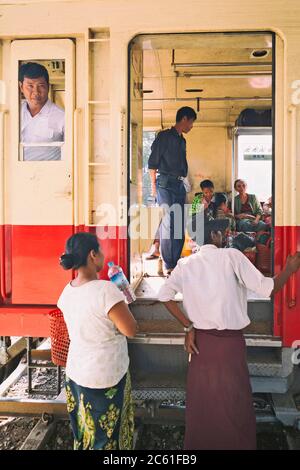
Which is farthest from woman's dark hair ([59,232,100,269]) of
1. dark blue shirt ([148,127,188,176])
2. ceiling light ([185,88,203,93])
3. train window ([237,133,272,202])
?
train window ([237,133,272,202])

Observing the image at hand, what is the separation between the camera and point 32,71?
3900 mm

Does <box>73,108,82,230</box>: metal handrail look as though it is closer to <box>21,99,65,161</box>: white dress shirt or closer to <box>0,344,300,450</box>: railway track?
<box>21,99,65,161</box>: white dress shirt

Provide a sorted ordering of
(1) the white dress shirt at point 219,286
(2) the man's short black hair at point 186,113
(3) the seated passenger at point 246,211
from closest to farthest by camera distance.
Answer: (1) the white dress shirt at point 219,286, (2) the man's short black hair at point 186,113, (3) the seated passenger at point 246,211

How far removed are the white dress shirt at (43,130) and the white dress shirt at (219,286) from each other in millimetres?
1688

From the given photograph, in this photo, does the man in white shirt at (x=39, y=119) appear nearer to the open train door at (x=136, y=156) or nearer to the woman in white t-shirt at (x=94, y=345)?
the open train door at (x=136, y=156)

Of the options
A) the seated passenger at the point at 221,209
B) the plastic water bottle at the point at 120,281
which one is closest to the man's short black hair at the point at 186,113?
the seated passenger at the point at 221,209

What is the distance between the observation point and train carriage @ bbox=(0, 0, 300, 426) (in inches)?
144

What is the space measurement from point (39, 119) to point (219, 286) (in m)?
2.11

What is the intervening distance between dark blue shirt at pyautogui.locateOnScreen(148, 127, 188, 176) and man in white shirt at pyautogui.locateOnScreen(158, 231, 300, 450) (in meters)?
2.89

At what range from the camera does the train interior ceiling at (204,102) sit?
404 cm

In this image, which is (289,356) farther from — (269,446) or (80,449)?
(80,449)

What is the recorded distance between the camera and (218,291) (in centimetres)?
274

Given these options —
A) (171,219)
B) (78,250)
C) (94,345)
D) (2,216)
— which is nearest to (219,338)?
(94,345)

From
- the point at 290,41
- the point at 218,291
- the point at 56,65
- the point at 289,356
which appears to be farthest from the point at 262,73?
the point at 218,291
